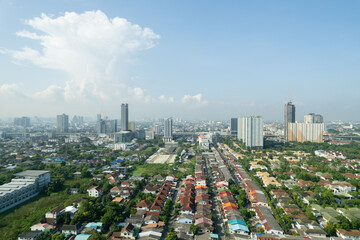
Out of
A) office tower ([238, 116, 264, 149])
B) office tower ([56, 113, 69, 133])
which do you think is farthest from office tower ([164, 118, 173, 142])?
office tower ([56, 113, 69, 133])

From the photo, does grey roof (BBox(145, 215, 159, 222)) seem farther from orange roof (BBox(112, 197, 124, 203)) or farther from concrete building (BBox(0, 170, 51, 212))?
concrete building (BBox(0, 170, 51, 212))

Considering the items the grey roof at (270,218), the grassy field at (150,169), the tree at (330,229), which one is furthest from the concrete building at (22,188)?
the tree at (330,229)

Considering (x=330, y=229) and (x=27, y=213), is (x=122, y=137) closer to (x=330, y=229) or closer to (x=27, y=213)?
(x=27, y=213)

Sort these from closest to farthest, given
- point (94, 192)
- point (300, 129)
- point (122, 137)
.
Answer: point (94, 192), point (300, 129), point (122, 137)

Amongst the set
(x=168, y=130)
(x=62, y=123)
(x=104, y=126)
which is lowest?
(x=168, y=130)

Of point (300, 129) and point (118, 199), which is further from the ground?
point (300, 129)

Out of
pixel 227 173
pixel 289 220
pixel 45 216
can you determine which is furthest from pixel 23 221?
pixel 227 173

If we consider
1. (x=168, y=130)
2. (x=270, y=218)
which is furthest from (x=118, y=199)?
(x=168, y=130)
